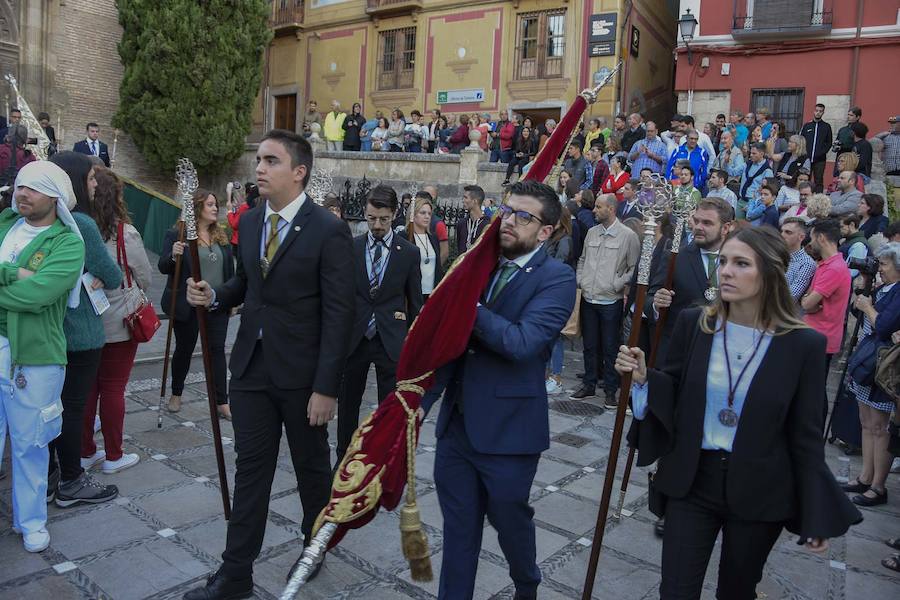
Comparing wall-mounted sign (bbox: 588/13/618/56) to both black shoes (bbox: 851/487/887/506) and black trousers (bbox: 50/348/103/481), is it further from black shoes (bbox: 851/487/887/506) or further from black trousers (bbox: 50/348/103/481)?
black trousers (bbox: 50/348/103/481)

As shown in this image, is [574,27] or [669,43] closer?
[574,27]

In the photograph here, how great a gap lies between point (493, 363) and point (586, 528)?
2.01m

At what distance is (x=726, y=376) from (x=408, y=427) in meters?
1.28

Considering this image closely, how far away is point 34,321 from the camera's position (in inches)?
149

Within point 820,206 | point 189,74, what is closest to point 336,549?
point 820,206

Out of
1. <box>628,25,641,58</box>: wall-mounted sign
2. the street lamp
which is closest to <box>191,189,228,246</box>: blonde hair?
the street lamp

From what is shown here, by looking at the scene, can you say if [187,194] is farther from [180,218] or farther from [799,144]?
[799,144]

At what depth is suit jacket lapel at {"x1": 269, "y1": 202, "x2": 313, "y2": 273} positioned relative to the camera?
341cm


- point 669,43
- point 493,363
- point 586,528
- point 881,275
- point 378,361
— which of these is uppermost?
point 669,43

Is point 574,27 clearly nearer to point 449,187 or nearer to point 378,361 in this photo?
point 449,187

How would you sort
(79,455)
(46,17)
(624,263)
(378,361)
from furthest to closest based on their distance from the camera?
(46,17) → (624,263) → (378,361) → (79,455)

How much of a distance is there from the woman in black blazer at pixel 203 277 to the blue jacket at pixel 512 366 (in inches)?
139

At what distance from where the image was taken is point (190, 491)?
4.73 meters

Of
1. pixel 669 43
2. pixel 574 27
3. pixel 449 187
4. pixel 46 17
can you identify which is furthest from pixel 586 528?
pixel 669 43
